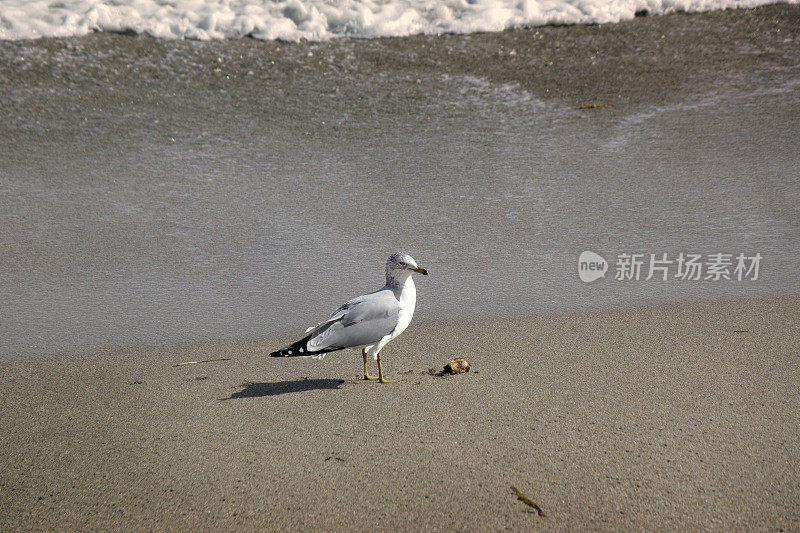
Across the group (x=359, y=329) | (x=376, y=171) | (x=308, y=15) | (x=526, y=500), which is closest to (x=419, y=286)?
(x=359, y=329)

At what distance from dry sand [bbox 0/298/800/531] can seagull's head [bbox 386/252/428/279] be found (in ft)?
1.13

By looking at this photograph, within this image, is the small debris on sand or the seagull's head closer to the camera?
the small debris on sand

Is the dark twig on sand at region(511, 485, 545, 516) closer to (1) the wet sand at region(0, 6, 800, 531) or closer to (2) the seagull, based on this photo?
(1) the wet sand at region(0, 6, 800, 531)

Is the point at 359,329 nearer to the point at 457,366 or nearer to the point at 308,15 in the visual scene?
the point at 457,366

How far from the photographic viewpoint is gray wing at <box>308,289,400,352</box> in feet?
8.17

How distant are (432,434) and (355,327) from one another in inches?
22.6

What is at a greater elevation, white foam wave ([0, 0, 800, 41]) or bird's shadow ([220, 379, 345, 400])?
white foam wave ([0, 0, 800, 41])

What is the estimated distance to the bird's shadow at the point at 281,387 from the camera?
2375 mm

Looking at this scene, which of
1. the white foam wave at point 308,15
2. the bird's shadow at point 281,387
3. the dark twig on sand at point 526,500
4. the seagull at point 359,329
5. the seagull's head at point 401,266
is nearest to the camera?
the dark twig on sand at point 526,500

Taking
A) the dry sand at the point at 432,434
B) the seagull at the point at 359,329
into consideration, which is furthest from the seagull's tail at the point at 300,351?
the dry sand at the point at 432,434

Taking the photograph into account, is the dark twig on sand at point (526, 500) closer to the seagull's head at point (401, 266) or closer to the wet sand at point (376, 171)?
the seagull's head at point (401, 266)

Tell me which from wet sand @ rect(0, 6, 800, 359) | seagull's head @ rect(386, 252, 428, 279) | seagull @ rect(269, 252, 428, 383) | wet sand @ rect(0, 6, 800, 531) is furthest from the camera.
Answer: wet sand @ rect(0, 6, 800, 359)

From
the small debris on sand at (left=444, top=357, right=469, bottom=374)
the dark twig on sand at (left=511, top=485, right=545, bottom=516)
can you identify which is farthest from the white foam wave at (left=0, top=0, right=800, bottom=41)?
the dark twig on sand at (left=511, top=485, right=545, bottom=516)

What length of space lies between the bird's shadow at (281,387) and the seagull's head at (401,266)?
0.48 meters
